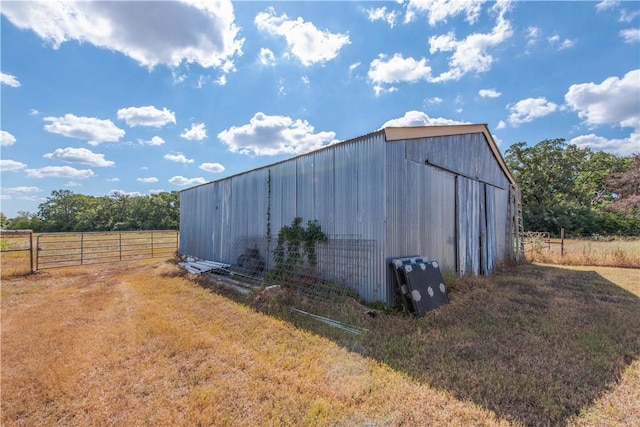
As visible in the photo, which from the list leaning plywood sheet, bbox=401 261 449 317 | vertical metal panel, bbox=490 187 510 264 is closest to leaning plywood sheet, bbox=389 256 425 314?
leaning plywood sheet, bbox=401 261 449 317

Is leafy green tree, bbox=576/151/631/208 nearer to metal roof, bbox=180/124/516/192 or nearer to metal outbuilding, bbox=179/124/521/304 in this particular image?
metal outbuilding, bbox=179/124/521/304

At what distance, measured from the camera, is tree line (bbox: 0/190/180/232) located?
38125mm

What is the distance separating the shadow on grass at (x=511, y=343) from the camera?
7.53 ft

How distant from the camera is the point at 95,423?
200 cm

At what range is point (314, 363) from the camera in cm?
283

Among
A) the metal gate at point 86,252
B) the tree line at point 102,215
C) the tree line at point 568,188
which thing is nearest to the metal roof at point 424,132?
the metal gate at point 86,252

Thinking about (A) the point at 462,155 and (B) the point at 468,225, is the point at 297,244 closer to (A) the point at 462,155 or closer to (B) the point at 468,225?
(B) the point at 468,225

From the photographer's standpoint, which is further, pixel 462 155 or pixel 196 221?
pixel 196 221

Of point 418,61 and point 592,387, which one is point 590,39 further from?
point 592,387

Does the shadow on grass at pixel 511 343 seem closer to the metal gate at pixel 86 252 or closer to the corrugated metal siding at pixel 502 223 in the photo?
the corrugated metal siding at pixel 502 223

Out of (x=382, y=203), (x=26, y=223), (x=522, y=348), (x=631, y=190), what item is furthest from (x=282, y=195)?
(x=26, y=223)

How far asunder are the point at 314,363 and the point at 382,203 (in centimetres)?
291

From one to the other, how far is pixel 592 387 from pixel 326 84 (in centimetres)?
889

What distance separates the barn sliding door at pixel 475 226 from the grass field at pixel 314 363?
1892mm
